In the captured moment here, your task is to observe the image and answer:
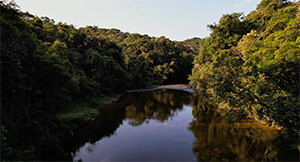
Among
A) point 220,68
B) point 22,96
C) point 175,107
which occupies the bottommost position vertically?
point 175,107

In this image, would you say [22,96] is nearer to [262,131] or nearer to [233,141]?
[233,141]

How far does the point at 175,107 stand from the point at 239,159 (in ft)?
51.8

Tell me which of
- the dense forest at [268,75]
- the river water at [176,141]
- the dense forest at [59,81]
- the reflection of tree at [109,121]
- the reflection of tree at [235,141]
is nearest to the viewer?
the dense forest at [59,81]

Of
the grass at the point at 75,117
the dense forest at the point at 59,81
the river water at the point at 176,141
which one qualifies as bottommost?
the river water at the point at 176,141

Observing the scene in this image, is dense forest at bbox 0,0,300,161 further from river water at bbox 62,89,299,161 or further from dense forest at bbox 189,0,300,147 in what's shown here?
river water at bbox 62,89,299,161

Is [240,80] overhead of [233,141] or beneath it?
overhead

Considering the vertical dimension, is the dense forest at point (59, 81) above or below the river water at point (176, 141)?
above

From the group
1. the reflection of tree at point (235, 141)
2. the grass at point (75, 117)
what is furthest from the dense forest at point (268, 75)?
the grass at point (75, 117)

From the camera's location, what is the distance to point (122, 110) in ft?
79.4

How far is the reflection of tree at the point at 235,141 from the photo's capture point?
11.0 m

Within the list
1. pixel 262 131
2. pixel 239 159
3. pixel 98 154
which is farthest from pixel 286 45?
pixel 98 154

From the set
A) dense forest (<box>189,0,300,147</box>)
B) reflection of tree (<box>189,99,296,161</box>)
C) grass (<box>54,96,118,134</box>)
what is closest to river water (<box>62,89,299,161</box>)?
reflection of tree (<box>189,99,296,161</box>)

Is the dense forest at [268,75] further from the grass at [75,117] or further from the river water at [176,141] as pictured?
the grass at [75,117]

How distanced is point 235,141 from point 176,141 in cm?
431
